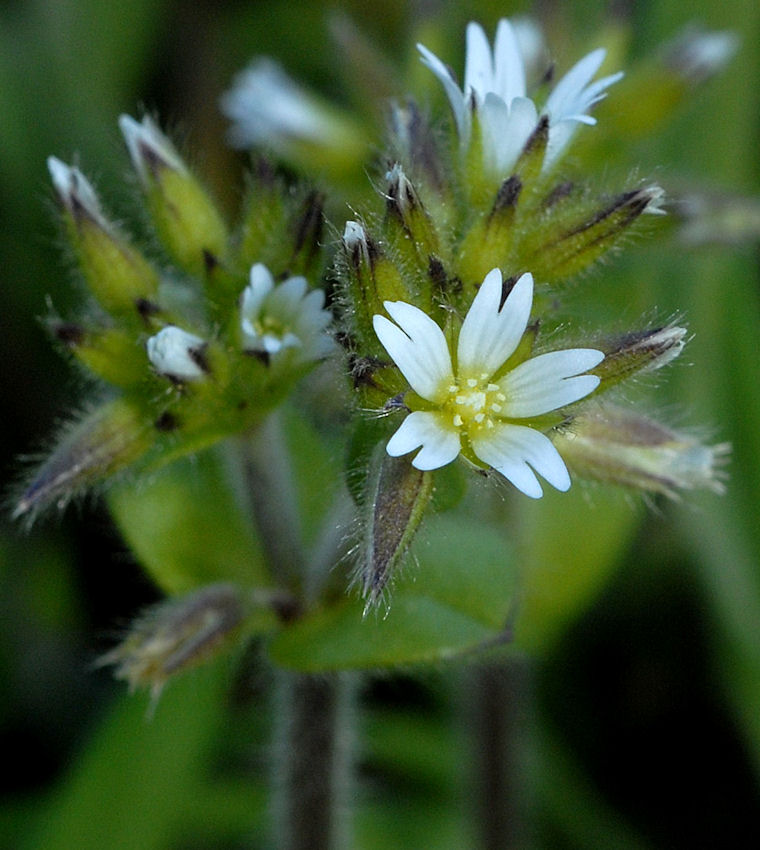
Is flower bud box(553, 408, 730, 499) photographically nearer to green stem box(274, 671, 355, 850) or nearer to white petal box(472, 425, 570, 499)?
white petal box(472, 425, 570, 499)

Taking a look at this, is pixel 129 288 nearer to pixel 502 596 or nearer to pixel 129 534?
pixel 129 534

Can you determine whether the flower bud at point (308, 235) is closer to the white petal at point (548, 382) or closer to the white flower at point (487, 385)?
the white flower at point (487, 385)

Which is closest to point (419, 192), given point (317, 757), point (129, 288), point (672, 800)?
point (129, 288)

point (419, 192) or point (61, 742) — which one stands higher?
point (419, 192)

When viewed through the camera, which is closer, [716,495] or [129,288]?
[129,288]

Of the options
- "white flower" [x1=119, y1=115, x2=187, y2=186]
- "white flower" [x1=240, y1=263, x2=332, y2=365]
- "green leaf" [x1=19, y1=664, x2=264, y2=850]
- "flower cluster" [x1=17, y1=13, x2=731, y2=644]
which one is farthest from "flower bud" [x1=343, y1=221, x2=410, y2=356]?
"green leaf" [x1=19, y1=664, x2=264, y2=850]

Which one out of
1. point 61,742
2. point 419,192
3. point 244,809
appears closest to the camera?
point 419,192
